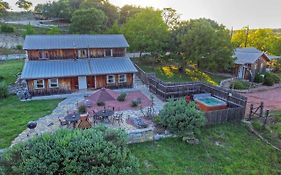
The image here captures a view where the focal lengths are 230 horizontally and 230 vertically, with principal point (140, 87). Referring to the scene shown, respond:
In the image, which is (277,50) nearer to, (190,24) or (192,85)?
(190,24)

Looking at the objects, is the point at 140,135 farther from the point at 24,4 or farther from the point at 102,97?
the point at 24,4

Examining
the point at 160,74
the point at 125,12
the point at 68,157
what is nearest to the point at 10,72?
the point at 160,74

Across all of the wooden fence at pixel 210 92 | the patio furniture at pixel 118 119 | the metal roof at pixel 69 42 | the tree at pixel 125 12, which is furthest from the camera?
the tree at pixel 125 12

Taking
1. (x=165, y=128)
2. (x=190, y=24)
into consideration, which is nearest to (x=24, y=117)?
(x=165, y=128)

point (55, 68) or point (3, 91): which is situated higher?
point (55, 68)

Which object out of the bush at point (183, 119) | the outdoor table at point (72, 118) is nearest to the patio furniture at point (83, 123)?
the outdoor table at point (72, 118)

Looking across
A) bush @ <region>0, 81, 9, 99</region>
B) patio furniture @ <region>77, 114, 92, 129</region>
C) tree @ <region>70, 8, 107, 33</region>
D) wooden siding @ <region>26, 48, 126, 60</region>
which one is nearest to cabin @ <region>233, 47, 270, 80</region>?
wooden siding @ <region>26, 48, 126, 60</region>

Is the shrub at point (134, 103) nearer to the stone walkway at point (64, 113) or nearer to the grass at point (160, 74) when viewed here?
the stone walkway at point (64, 113)
